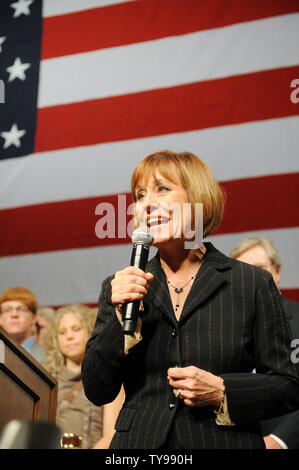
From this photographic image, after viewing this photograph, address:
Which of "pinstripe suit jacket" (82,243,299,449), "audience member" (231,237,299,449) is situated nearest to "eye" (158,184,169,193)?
"pinstripe suit jacket" (82,243,299,449)

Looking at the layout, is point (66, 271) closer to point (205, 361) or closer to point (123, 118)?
point (123, 118)

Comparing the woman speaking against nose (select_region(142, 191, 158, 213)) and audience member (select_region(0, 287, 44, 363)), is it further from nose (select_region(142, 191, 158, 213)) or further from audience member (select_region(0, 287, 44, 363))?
audience member (select_region(0, 287, 44, 363))

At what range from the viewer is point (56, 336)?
10.2 ft

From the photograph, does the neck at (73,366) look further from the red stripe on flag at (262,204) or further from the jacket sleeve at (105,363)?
the jacket sleeve at (105,363)

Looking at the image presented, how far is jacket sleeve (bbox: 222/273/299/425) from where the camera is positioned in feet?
3.88

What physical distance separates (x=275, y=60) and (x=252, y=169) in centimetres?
→ 69

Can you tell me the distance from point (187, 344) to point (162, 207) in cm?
33

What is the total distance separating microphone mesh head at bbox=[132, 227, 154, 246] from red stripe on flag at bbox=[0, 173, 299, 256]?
191cm

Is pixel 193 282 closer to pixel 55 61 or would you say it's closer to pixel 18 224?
pixel 18 224

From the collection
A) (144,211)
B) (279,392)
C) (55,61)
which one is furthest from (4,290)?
(279,392)

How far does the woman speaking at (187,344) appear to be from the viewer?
3.84 ft

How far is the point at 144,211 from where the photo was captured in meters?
1.38

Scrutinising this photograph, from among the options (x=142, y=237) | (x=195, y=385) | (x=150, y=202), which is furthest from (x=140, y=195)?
(x=195, y=385)

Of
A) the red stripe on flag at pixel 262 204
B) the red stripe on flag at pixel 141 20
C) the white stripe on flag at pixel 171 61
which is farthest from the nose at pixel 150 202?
the red stripe on flag at pixel 141 20
